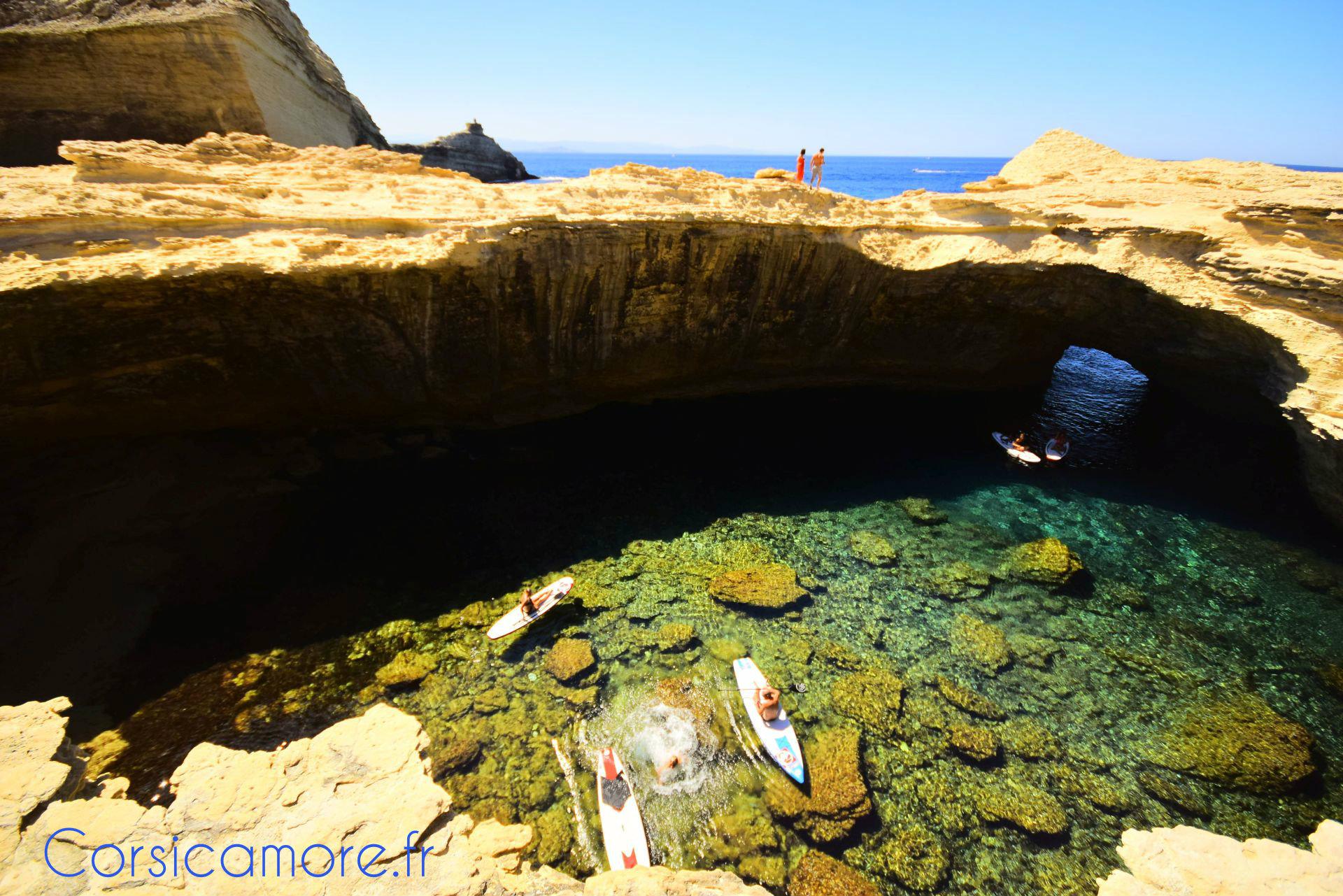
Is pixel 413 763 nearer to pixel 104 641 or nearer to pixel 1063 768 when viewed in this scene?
pixel 104 641

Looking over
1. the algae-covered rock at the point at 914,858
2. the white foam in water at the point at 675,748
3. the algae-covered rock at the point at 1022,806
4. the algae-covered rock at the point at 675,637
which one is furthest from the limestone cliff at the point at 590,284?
the algae-covered rock at the point at 914,858

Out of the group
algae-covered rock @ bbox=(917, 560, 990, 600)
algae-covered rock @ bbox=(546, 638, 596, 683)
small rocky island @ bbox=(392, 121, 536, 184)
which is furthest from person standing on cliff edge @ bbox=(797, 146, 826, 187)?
small rocky island @ bbox=(392, 121, 536, 184)

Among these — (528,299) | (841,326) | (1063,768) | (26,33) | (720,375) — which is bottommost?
(1063,768)

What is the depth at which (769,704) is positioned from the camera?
877 cm

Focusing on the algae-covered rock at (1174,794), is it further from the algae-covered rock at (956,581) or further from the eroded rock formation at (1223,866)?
the algae-covered rock at (956,581)

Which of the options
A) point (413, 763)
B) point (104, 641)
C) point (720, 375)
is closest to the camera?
point (413, 763)

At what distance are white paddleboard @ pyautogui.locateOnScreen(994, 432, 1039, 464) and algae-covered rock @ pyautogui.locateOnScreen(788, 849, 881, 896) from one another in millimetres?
12483

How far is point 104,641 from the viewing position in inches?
379

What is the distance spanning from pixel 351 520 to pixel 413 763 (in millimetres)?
6610

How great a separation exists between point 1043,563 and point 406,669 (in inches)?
520

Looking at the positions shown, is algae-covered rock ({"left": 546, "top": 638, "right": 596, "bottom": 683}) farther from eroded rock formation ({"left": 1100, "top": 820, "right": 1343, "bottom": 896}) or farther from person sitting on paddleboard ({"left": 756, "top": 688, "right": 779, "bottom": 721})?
eroded rock formation ({"left": 1100, "top": 820, "right": 1343, "bottom": 896})

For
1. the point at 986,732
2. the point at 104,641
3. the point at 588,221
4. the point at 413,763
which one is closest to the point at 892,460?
the point at 986,732

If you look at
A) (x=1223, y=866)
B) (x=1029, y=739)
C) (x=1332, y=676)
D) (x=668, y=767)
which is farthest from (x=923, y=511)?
(x=668, y=767)

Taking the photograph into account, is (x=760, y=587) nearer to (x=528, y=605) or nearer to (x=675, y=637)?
(x=675, y=637)
